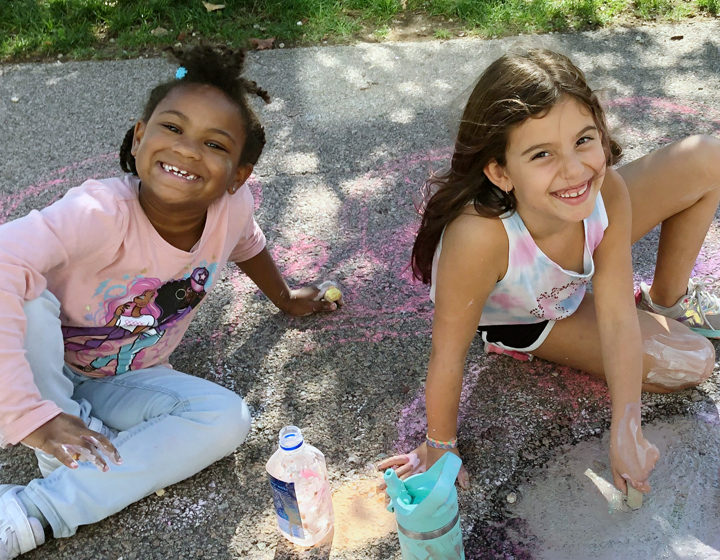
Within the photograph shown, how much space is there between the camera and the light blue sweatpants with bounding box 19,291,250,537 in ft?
6.52

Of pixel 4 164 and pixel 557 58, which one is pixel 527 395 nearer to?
pixel 557 58

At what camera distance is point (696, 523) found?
1924 mm

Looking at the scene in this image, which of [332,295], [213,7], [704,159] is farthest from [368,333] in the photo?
[213,7]

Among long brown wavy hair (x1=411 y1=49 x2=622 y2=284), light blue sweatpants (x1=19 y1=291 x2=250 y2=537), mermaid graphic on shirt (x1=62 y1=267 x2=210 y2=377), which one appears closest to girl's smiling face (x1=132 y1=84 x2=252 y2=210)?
Answer: mermaid graphic on shirt (x1=62 y1=267 x2=210 y2=377)

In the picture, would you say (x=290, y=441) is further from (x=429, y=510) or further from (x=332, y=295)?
(x=332, y=295)

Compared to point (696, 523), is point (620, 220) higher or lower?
higher

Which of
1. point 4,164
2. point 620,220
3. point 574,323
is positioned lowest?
point 4,164

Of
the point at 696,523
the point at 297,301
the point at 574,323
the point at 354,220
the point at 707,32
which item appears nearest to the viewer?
the point at 696,523

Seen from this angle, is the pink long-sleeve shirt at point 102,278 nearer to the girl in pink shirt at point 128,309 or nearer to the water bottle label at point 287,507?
the girl in pink shirt at point 128,309

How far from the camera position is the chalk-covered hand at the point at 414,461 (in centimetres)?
213

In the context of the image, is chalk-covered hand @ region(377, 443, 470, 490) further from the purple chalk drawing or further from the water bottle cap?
the water bottle cap

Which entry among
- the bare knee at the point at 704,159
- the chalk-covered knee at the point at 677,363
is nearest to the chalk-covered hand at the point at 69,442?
the chalk-covered knee at the point at 677,363

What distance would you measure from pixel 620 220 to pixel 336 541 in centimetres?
120

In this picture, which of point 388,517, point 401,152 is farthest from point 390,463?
point 401,152
